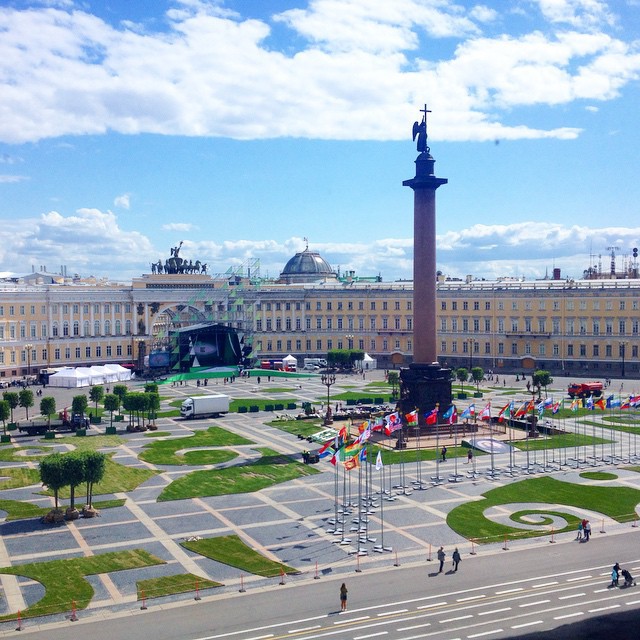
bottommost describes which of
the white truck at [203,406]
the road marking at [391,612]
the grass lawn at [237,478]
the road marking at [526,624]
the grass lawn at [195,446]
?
the road marking at [391,612]

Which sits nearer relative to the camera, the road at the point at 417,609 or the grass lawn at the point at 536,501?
the road at the point at 417,609

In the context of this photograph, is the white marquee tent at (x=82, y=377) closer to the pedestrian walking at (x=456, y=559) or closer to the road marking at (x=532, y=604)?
the pedestrian walking at (x=456, y=559)

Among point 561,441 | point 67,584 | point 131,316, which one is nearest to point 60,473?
point 67,584

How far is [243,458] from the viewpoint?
175 feet

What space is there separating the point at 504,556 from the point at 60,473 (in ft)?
69.0

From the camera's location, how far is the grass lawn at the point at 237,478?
145 ft

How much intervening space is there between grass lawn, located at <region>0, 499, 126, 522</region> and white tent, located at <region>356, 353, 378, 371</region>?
71676 millimetres

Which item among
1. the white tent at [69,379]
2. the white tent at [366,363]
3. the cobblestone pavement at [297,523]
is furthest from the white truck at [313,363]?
the cobblestone pavement at [297,523]

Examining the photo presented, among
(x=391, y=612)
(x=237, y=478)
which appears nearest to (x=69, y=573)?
(x=391, y=612)

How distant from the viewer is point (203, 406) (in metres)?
71.9

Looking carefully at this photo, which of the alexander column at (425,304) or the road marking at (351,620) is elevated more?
the alexander column at (425,304)

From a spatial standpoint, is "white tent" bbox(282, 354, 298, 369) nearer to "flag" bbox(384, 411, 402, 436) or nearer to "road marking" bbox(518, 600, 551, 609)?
"flag" bbox(384, 411, 402, 436)

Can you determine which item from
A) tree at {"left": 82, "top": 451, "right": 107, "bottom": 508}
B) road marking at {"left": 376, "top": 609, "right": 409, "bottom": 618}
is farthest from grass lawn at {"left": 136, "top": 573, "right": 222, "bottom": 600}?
tree at {"left": 82, "top": 451, "right": 107, "bottom": 508}

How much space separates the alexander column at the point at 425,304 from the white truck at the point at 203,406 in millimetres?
19045
